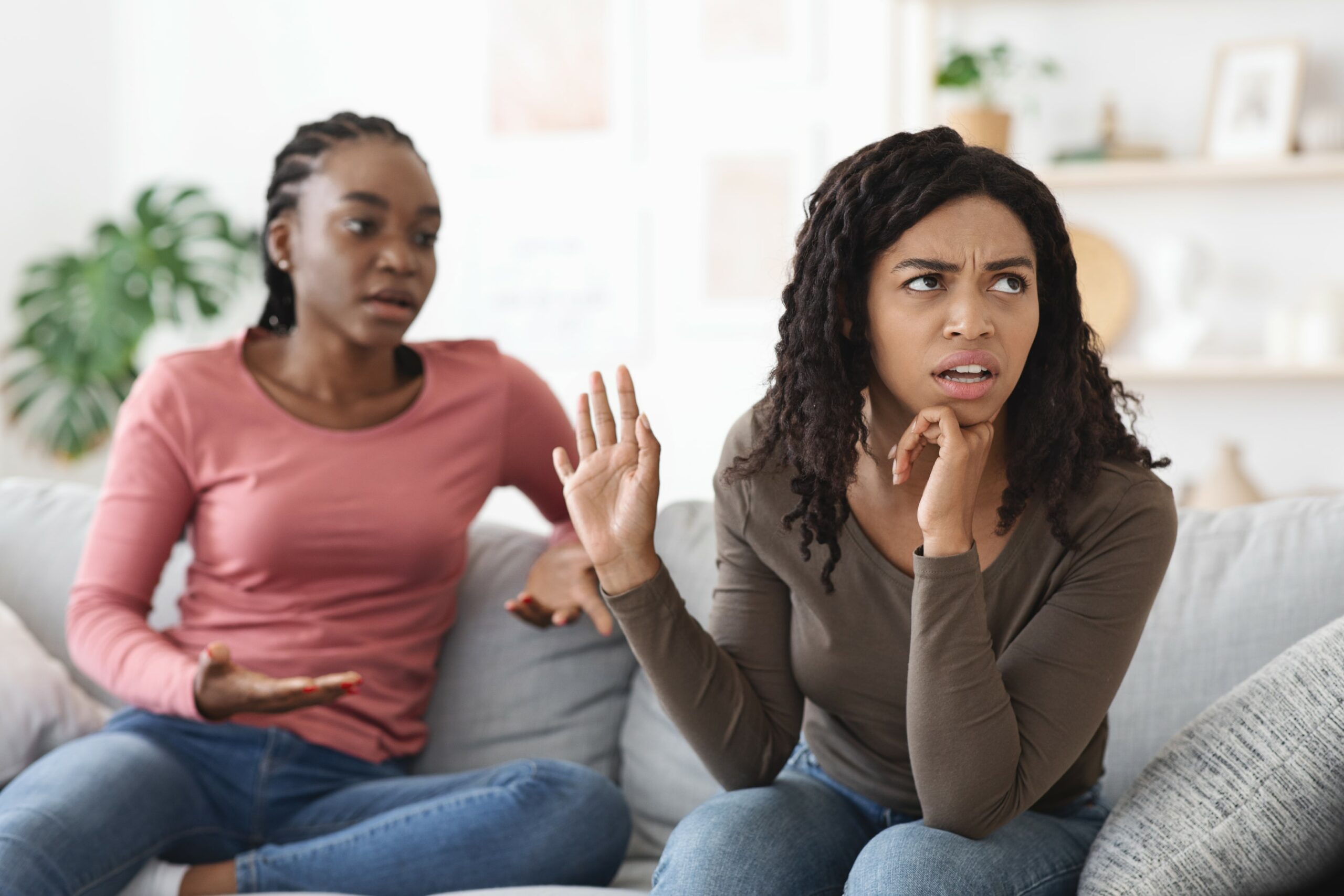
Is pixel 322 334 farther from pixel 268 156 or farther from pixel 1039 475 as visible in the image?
pixel 268 156

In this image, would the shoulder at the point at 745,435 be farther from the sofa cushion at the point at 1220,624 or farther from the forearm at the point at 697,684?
the sofa cushion at the point at 1220,624

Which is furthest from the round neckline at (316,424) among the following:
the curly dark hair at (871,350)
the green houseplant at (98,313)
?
the green houseplant at (98,313)

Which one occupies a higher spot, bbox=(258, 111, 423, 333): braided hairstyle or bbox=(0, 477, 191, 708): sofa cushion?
bbox=(258, 111, 423, 333): braided hairstyle

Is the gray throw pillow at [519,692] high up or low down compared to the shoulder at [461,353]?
down

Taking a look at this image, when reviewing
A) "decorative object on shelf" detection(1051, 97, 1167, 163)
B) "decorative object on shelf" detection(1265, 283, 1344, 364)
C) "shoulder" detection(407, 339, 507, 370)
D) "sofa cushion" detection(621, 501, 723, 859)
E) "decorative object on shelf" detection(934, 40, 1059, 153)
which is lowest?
"sofa cushion" detection(621, 501, 723, 859)

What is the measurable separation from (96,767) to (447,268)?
2.42 m

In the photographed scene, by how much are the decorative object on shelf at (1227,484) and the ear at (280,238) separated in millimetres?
2091

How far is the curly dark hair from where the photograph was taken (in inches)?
45.1

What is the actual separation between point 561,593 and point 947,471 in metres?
0.71

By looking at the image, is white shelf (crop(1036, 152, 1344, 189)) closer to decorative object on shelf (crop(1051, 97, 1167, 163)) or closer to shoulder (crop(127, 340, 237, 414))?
decorative object on shelf (crop(1051, 97, 1167, 163))

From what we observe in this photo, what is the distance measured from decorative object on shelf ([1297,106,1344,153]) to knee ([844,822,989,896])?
2425 mm

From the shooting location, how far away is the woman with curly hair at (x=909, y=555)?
1.12 meters

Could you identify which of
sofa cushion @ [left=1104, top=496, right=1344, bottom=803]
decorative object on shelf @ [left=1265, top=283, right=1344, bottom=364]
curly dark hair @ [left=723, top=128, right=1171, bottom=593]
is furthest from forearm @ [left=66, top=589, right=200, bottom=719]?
decorative object on shelf @ [left=1265, top=283, right=1344, bottom=364]

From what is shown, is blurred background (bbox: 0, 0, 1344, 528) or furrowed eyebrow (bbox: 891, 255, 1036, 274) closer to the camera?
furrowed eyebrow (bbox: 891, 255, 1036, 274)
